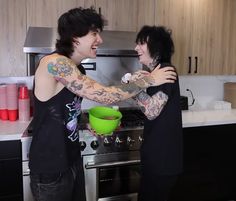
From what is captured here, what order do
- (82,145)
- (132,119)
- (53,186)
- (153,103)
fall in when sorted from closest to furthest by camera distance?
(53,186)
(153,103)
(82,145)
(132,119)

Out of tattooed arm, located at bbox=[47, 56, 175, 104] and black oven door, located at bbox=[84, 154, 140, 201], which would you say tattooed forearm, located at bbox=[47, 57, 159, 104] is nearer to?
tattooed arm, located at bbox=[47, 56, 175, 104]

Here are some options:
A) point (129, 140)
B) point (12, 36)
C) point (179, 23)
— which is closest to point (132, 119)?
point (129, 140)

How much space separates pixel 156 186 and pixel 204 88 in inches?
64.0

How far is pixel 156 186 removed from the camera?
1.50m

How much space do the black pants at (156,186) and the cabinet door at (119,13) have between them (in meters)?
1.19

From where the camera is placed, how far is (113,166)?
75.6 inches

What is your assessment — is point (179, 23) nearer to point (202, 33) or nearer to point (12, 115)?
point (202, 33)

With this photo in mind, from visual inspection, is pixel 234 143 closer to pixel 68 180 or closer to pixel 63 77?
pixel 68 180

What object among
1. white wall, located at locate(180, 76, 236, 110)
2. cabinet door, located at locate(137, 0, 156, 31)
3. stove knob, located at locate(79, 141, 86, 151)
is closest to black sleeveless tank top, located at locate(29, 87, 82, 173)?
stove knob, located at locate(79, 141, 86, 151)

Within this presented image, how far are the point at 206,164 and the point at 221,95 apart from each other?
0.93 meters

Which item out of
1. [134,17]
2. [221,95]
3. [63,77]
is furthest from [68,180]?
[221,95]

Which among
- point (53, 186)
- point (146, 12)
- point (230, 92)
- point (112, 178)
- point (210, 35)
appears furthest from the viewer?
point (230, 92)

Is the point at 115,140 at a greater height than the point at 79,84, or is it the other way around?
the point at 79,84

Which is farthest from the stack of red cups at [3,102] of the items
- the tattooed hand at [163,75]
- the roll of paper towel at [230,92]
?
the roll of paper towel at [230,92]
